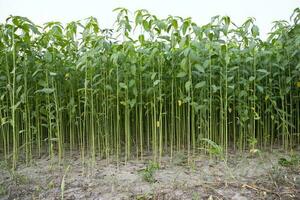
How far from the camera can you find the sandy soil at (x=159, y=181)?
2.38 meters

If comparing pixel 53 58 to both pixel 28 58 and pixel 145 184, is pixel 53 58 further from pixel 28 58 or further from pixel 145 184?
pixel 145 184

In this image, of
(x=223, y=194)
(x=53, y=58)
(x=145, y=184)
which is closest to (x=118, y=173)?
(x=145, y=184)

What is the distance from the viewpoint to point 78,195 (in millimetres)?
2400

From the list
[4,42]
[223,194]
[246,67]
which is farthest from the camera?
[246,67]

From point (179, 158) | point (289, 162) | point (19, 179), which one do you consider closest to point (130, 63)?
point (179, 158)

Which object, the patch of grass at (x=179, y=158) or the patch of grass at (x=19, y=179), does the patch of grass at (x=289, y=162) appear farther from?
the patch of grass at (x=19, y=179)

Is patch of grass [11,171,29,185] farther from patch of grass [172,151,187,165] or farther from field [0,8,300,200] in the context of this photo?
patch of grass [172,151,187,165]

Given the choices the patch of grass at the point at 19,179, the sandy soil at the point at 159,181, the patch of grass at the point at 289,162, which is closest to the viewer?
the sandy soil at the point at 159,181

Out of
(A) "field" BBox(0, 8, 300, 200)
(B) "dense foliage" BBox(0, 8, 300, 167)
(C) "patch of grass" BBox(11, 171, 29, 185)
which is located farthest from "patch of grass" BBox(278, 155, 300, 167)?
(C) "patch of grass" BBox(11, 171, 29, 185)

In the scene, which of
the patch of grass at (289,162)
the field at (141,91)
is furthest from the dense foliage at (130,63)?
the patch of grass at (289,162)

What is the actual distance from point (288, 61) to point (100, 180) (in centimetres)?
241

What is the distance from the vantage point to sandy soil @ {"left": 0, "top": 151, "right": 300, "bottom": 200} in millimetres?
2379

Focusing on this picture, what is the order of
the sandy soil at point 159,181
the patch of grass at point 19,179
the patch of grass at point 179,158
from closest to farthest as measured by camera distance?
the sandy soil at point 159,181, the patch of grass at point 19,179, the patch of grass at point 179,158

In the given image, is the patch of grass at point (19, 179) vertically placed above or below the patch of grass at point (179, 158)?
below
